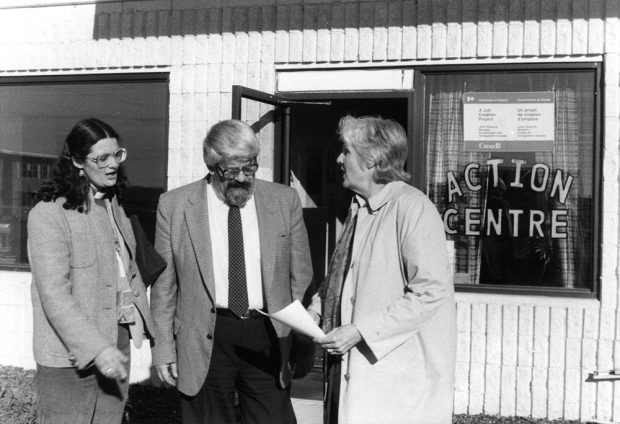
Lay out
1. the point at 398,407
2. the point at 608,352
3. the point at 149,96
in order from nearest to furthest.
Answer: the point at 398,407 < the point at 608,352 < the point at 149,96

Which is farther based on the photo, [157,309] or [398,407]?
[157,309]

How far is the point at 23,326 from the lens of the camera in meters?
7.66

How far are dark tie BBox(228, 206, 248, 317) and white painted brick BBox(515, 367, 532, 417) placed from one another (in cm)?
297

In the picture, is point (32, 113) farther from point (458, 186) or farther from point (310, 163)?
point (458, 186)

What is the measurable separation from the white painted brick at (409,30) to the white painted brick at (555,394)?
2.55 metres

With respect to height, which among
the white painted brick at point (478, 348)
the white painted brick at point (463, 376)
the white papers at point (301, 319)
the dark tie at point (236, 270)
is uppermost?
the dark tie at point (236, 270)

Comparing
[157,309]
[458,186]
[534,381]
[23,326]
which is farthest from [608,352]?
[23,326]

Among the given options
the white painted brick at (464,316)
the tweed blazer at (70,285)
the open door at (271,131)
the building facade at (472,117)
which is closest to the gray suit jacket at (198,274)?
the tweed blazer at (70,285)

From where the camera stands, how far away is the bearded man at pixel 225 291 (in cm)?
420

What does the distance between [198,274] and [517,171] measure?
3.17 meters

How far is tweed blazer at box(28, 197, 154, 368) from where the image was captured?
376 cm

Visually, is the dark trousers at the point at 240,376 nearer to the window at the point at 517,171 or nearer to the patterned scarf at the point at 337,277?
the patterned scarf at the point at 337,277

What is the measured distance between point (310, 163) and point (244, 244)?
402 cm

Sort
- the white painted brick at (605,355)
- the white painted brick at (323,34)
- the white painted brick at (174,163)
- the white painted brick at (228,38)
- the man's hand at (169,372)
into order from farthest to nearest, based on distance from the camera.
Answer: the white painted brick at (174,163) → the white painted brick at (228,38) → the white painted brick at (323,34) → the white painted brick at (605,355) → the man's hand at (169,372)
